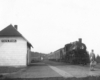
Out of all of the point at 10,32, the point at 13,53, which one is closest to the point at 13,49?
the point at 13,53

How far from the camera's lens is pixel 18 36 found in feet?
88.1

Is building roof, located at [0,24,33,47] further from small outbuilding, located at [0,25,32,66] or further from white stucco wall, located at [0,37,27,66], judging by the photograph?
white stucco wall, located at [0,37,27,66]

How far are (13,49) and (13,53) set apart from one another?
60 centimetres

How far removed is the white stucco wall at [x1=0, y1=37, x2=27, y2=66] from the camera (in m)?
26.3

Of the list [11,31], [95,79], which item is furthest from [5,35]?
[95,79]

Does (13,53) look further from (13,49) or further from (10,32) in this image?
(10,32)

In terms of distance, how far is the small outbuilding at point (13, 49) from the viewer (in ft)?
86.5

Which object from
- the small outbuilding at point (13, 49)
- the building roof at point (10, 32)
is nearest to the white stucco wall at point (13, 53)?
the small outbuilding at point (13, 49)

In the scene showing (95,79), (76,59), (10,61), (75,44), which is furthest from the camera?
(75,44)

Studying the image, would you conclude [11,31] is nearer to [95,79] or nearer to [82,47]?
[82,47]

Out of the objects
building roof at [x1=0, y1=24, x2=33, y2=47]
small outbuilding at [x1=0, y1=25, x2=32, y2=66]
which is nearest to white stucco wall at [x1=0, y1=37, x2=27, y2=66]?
small outbuilding at [x1=0, y1=25, x2=32, y2=66]

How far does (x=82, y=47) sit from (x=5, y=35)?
15.4 m

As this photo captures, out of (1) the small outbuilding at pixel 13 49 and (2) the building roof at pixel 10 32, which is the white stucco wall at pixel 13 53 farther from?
(2) the building roof at pixel 10 32

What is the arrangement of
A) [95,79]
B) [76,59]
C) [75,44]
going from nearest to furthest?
[95,79], [76,59], [75,44]
